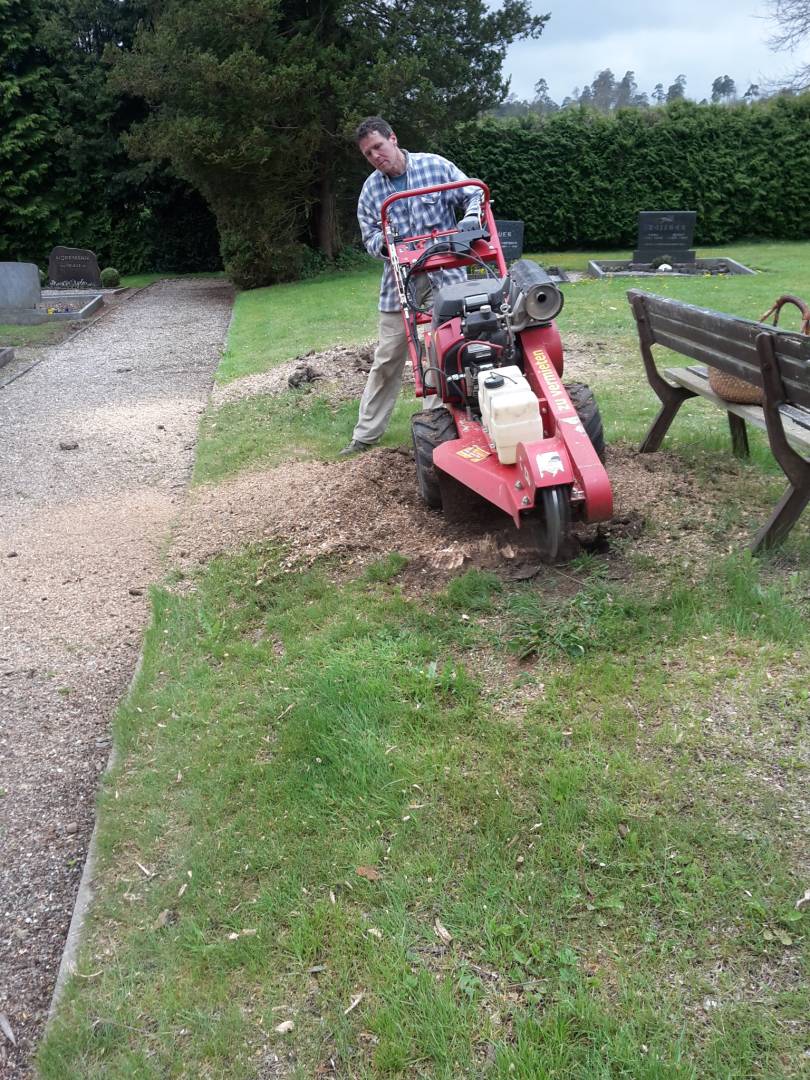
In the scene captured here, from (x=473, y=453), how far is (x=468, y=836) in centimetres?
200

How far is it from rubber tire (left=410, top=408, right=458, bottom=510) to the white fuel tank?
2.26ft

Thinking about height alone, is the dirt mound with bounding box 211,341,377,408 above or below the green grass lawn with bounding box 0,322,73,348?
above

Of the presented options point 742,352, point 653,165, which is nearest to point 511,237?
point 653,165

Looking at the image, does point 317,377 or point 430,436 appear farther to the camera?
point 317,377

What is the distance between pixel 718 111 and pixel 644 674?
27.0 meters

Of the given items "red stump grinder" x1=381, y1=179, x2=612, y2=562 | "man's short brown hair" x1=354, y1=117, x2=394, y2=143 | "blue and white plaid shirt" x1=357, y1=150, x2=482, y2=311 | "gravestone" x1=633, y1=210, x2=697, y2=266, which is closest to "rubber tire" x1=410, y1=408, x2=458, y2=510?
"red stump grinder" x1=381, y1=179, x2=612, y2=562

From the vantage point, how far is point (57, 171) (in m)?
27.6

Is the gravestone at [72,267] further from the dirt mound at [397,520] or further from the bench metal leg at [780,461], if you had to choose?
the bench metal leg at [780,461]

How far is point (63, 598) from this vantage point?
17.5 ft

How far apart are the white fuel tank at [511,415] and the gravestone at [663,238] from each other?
17.5 m

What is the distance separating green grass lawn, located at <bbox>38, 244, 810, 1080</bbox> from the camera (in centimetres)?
225

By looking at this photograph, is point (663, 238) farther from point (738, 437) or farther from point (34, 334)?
point (738, 437)

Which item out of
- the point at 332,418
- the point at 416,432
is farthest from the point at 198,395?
the point at 416,432

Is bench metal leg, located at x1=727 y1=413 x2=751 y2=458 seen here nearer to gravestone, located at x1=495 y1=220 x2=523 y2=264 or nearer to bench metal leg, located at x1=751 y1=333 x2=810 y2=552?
bench metal leg, located at x1=751 y1=333 x2=810 y2=552
